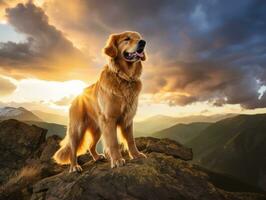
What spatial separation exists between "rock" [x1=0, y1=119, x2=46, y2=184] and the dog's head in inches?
732

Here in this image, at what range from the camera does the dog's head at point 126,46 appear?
9906 millimetres

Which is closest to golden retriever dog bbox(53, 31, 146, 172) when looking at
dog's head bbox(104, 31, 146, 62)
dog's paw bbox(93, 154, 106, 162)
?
dog's head bbox(104, 31, 146, 62)

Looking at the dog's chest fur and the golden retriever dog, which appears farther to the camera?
the dog's chest fur

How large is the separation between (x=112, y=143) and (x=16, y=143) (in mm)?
21004

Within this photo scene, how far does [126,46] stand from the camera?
33.2 feet

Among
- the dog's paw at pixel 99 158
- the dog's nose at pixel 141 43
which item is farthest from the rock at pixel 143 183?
the dog's nose at pixel 141 43

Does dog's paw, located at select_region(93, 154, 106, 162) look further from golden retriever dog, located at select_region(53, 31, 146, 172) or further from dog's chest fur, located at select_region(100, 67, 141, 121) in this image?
dog's chest fur, located at select_region(100, 67, 141, 121)

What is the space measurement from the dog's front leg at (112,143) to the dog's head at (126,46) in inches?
85.9

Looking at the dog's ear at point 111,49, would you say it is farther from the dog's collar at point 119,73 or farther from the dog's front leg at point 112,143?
the dog's front leg at point 112,143

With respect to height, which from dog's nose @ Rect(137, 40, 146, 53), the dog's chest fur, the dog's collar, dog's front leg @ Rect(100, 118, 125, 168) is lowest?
dog's front leg @ Rect(100, 118, 125, 168)

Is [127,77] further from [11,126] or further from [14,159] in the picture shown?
[11,126]

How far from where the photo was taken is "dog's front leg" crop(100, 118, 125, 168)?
32.4 ft

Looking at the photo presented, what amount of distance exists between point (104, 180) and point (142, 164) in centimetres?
138

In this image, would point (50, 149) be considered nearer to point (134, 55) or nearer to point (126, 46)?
point (126, 46)
